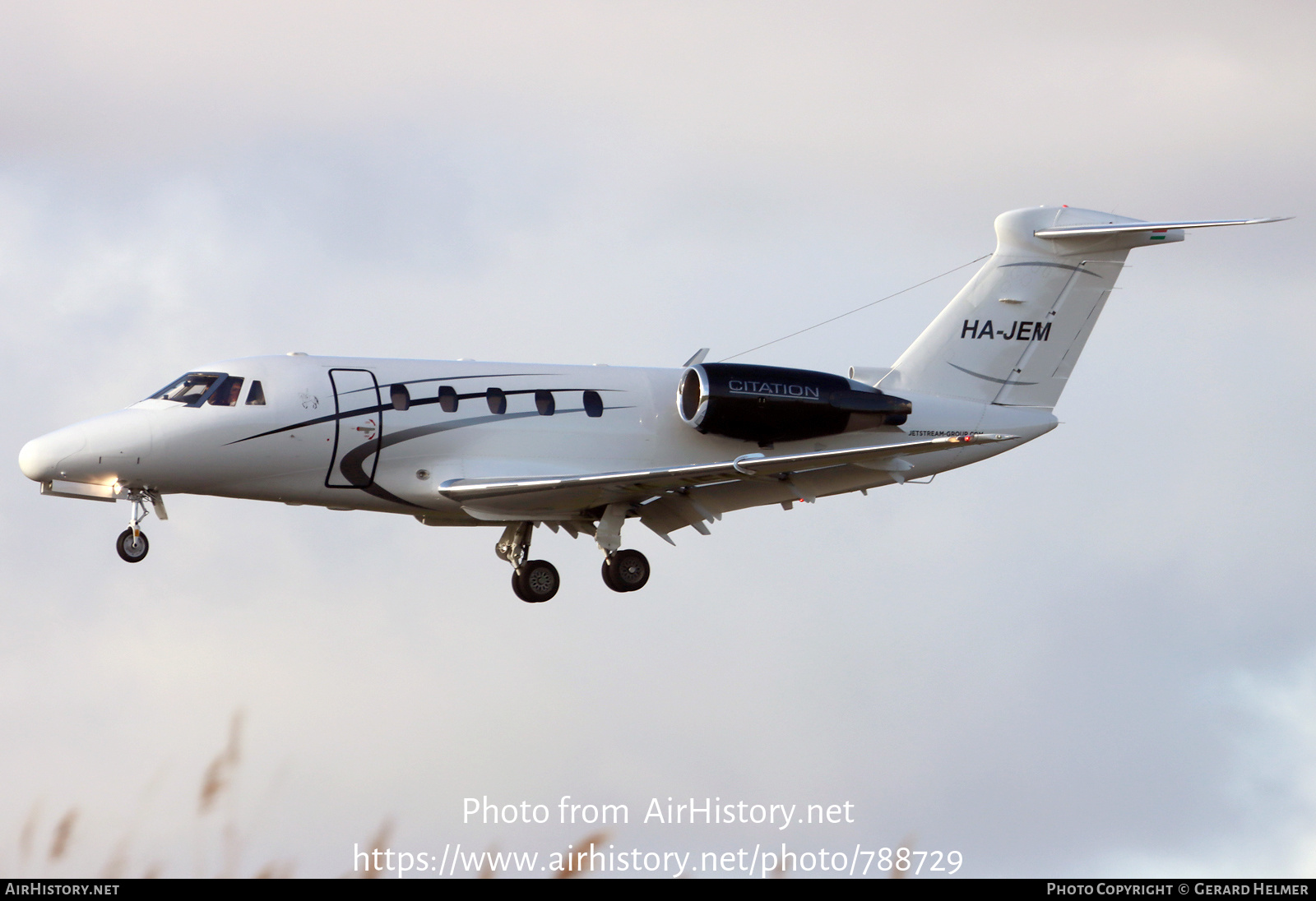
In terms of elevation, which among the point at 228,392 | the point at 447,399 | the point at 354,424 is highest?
the point at 228,392

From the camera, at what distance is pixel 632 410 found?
27562mm

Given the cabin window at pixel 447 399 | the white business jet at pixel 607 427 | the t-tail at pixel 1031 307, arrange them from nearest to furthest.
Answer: the white business jet at pixel 607 427 < the cabin window at pixel 447 399 < the t-tail at pixel 1031 307

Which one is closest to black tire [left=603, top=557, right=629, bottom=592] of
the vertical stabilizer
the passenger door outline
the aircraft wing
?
the aircraft wing

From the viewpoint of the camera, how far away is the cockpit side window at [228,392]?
25391mm

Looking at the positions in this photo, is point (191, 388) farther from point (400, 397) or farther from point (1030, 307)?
point (1030, 307)

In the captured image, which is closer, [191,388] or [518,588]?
[191,388]

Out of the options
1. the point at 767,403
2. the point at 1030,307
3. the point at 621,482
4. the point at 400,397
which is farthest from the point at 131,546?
the point at 1030,307

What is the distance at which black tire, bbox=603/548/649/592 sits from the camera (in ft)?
90.5

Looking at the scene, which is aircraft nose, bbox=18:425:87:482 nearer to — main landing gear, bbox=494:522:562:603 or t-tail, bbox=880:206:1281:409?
main landing gear, bbox=494:522:562:603

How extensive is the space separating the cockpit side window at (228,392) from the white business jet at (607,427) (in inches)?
1.2

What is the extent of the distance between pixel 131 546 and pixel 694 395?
31.4ft

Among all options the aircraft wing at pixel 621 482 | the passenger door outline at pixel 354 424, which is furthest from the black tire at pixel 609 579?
the passenger door outline at pixel 354 424

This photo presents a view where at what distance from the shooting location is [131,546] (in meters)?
25.4

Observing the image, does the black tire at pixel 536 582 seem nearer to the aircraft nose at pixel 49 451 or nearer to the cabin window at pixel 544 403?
the cabin window at pixel 544 403
